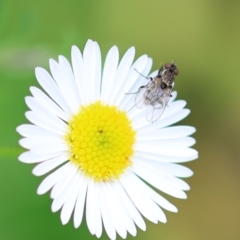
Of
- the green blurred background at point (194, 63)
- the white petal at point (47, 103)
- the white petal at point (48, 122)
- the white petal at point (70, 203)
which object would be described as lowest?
the white petal at point (70, 203)

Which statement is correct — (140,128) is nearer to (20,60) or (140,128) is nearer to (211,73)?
(20,60)

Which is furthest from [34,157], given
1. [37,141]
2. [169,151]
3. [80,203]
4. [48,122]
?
[169,151]

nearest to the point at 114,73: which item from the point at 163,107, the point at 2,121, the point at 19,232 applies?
the point at 163,107

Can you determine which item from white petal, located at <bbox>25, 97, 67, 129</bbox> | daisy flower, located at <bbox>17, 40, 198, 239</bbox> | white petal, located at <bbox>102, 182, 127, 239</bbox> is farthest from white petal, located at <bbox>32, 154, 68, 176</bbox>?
white petal, located at <bbox>102, 182, 127, 239</bbox>

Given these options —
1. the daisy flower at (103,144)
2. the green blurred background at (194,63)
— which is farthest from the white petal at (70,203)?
the green blurred background at (194,63)

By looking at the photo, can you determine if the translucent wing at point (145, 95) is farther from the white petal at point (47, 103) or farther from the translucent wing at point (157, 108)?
the white petal at point (47, 103)

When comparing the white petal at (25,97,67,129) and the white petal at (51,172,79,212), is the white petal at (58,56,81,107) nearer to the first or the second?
the white petal at (25,97,67,129)

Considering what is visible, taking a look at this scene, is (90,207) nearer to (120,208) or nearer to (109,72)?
(120,208)
